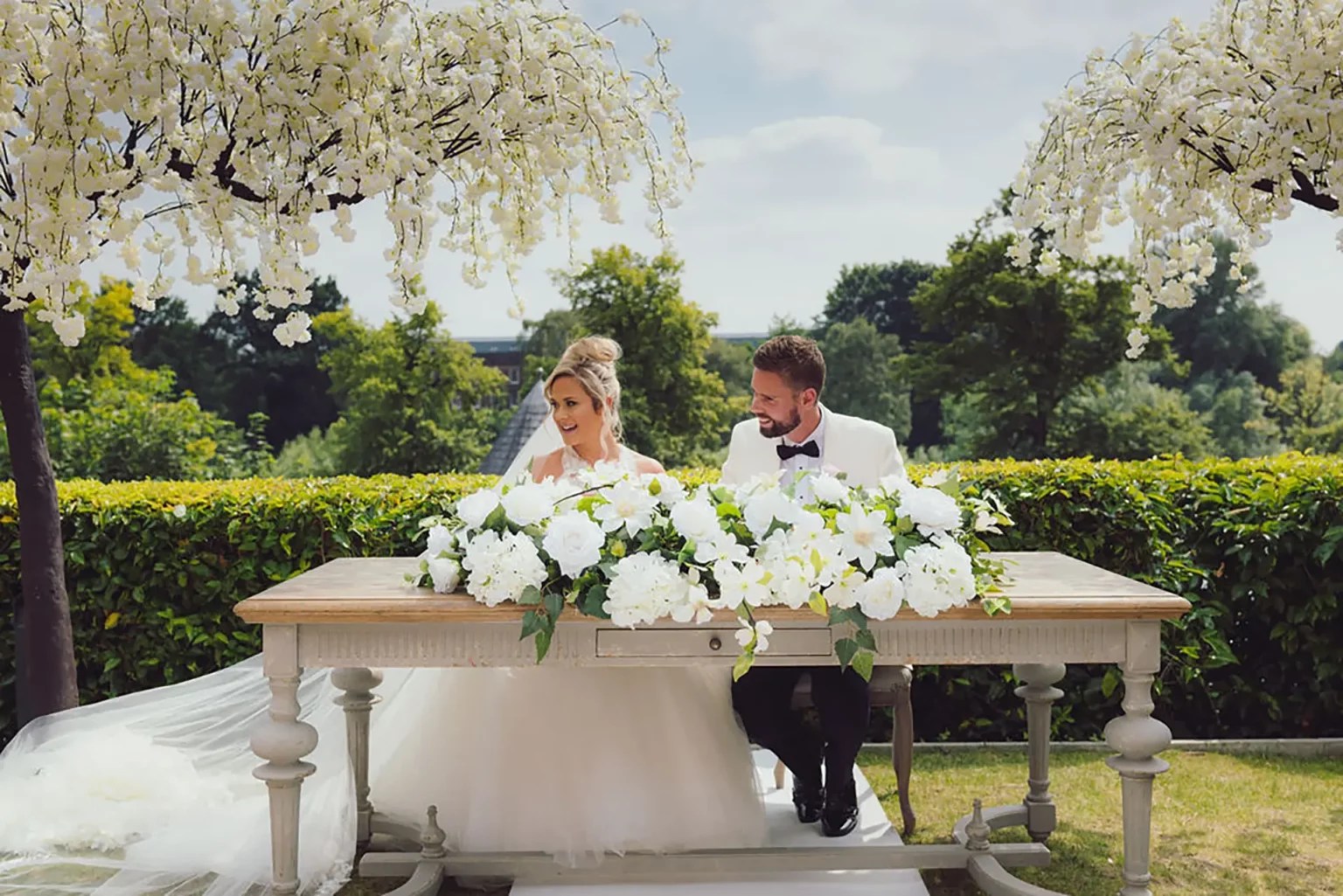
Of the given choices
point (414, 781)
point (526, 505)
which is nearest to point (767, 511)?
point (526, 505)

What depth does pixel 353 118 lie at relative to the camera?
425 centimetres

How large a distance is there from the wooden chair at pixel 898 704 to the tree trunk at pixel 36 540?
3.23 metres

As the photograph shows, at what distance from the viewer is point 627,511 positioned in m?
3.24

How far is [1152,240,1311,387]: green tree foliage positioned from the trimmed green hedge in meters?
57.5

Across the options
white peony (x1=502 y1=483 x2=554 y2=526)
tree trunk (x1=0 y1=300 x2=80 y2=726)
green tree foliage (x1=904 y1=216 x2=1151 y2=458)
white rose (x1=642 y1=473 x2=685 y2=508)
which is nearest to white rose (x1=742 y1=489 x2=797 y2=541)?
white rose (x1=642 y1=473 x2=685 y2=508)

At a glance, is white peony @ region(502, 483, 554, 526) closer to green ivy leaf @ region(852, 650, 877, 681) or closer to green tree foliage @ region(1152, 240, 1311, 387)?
green ivy leaf @ region(852, 650, 877, 681)

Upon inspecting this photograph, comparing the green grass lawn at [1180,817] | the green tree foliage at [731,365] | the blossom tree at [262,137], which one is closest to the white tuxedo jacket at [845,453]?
the blossom tree at [262,137]

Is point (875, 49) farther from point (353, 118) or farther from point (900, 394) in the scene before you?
point (900, 394)

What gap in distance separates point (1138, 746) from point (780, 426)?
5.38ft

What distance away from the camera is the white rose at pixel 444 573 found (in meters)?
3.30

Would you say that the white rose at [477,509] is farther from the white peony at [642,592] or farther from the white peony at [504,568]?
the white peony at [642,592]

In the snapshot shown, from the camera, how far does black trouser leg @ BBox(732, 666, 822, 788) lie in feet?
13.2

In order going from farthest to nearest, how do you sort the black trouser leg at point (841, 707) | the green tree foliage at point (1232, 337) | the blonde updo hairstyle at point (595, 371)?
1. the green tree foliage at point (1232, 337)
2. the blonde updo hairstyle at point (595, 371)
3. the black trouser leg at point (841, 707)

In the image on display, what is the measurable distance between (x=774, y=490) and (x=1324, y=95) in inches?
104
